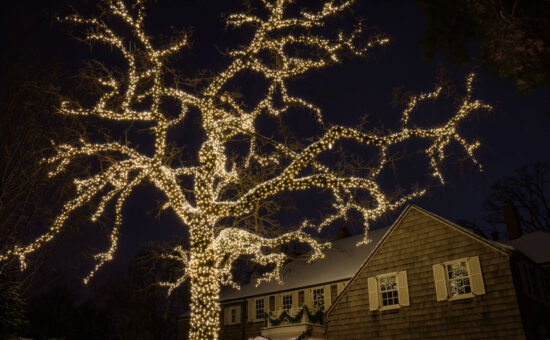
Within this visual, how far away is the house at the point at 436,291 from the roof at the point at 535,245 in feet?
0.11

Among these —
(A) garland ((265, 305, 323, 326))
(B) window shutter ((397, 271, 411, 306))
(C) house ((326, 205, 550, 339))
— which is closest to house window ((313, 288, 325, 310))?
(A) garland ((265, 305, 323, 326))

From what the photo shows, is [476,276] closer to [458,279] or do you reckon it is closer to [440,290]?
[458,279]

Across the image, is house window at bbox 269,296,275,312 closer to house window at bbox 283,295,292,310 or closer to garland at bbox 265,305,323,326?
house window at bbox 283,295,292,310

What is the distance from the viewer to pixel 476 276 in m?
13.9

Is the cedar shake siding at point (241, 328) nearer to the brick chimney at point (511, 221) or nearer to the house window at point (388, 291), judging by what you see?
the house window at point (388, 291)

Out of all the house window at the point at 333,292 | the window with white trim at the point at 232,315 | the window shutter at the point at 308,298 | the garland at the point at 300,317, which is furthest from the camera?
the window with white trim at the point at 232,315

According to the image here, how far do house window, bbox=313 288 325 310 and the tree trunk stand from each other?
12.2 metres

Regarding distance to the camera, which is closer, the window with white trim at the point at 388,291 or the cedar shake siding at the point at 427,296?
the cedar shake siding at the point at 427,296

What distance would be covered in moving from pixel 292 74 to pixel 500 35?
538 cm

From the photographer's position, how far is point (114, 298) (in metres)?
38.4

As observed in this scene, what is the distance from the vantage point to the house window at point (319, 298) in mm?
20891

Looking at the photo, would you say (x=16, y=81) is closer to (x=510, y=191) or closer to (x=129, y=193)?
(x=129, y=193)

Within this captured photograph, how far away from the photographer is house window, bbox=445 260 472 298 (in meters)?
14.4

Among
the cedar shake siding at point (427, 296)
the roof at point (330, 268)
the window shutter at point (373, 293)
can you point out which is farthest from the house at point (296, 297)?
the window shutter at point (373, 293)
